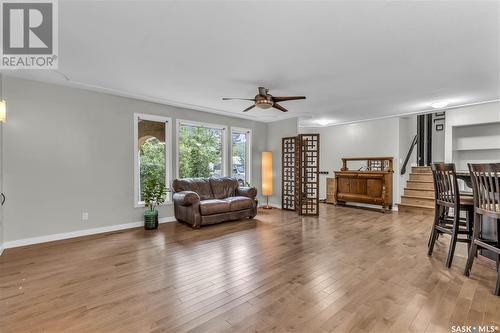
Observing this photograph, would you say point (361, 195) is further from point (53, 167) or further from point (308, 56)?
point (53, 167)

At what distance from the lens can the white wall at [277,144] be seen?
6613 millimetres

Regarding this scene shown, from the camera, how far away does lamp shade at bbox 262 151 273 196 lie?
662 centimetres

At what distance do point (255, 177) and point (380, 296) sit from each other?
4.93 meters

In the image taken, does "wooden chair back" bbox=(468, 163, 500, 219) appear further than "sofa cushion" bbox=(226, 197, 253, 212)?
No

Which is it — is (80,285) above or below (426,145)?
below

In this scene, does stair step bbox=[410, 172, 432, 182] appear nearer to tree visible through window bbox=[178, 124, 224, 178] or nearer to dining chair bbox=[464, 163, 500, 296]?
dining chair bbox=[464, 163, 500, 296]

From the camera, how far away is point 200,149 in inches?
229

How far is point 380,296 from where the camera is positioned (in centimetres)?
220

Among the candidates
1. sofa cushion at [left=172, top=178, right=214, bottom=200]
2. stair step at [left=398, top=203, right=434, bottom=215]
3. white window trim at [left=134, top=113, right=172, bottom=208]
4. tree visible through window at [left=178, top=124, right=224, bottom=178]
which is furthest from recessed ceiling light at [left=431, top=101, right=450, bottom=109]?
white window trim at [left=134, top=113, right=172, bottom=208]

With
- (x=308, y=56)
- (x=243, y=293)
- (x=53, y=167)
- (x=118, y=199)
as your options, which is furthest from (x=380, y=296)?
(x=53, y=167)

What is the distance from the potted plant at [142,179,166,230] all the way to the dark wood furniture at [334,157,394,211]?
520cm

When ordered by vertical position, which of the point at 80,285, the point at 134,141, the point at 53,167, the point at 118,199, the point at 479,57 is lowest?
the point at 80,285

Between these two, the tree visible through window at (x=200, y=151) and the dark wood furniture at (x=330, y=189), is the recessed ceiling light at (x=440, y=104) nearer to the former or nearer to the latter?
the dark wood furniture at (x=330, y=189)

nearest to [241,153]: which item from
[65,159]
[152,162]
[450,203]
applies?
[152,162]
